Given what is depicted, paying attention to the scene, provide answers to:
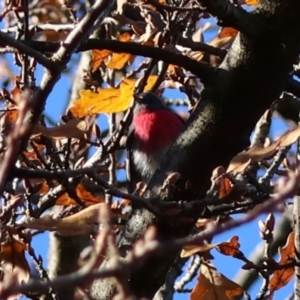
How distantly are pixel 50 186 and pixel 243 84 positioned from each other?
115 cm

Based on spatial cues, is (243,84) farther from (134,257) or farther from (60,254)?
(60,254)

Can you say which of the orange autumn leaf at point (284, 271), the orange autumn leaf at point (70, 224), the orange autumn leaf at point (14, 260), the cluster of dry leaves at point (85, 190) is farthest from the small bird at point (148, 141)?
the orange autumn leaf at point (70, 224)

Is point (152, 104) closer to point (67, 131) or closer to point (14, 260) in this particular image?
point (14, 260)

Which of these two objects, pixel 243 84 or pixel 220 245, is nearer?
pixel 243 84

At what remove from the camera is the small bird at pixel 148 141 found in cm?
493

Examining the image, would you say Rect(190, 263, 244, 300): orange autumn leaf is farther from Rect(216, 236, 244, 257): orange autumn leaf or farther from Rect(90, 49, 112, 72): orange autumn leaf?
Rect(90, 49, 112, 72): orange autumn leaf

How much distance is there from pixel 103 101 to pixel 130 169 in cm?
190

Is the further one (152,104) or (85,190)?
(152,104)

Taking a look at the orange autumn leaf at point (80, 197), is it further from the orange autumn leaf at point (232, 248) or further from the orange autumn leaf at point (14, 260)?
the orange autumn leaf at point (14, 260)

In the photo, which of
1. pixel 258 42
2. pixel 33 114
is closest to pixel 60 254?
pixel 258 42

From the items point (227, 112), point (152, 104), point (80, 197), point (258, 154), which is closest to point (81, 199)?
point (80, 197)

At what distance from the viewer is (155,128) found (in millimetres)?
5145

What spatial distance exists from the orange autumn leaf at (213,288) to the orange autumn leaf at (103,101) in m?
0.69

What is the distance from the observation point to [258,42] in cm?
221
